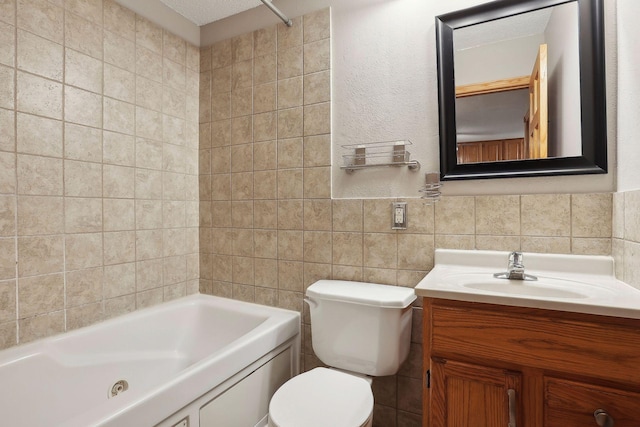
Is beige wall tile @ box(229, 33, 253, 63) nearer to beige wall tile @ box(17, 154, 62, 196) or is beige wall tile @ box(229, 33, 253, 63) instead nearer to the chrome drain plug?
beige wall tile @ box(17, 154, 62, 196)

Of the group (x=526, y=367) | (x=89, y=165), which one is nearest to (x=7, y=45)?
(x=89, y=165)

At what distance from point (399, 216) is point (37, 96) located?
1.72 meters

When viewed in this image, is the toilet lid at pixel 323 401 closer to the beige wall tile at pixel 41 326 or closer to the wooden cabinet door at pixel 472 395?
the wooden cabinet door at pixel 472 395

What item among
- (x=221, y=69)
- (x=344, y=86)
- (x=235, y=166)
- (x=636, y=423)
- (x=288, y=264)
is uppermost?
(x=221, y=69)

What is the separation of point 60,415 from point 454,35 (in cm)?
235

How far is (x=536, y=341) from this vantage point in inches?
39.5

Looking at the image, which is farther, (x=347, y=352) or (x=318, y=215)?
(x=318, y=215)

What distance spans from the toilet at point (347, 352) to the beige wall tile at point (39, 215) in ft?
3.98

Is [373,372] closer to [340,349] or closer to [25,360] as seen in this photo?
[340,349]

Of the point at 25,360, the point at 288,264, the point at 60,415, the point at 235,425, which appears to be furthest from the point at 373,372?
the point at 25,360

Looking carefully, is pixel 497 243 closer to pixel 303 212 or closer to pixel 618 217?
pixel 618 217

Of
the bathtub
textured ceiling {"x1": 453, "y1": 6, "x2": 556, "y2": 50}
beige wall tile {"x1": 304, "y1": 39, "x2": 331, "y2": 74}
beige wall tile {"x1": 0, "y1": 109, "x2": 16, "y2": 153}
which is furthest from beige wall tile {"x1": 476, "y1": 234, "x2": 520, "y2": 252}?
beige wall tile {"x1": 0, "y1": 109, "x2": 16, "y2": 153}

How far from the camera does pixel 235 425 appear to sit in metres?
1.42

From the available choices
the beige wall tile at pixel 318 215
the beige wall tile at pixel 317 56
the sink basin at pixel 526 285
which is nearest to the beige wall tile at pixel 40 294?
the beige wall tile at pixel 318 215
